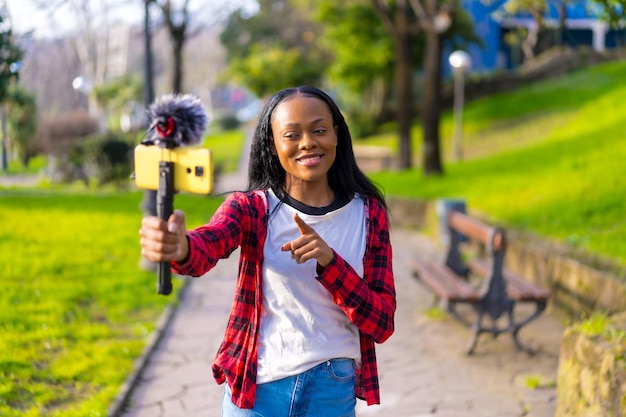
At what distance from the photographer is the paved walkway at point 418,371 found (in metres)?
5.52

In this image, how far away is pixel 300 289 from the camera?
2.54 metres

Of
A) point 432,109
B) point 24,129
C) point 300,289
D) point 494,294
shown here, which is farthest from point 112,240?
point 24,129

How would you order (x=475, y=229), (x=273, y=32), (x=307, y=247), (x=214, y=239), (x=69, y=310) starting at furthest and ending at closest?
(x=273, y=32)
(x=475, y=229)
(x=69, y=310)
(x=214, y=239)
(x=307, y=247)

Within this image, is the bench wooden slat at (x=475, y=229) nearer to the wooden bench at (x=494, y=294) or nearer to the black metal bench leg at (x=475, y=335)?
the wooden bench at (x=494, y=294)

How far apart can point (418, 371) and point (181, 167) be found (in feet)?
14.6

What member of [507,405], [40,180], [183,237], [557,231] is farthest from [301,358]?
[40,180]

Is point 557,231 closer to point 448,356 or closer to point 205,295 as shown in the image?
point 448,356

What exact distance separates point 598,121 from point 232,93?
81322 mm

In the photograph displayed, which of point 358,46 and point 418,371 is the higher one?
point 358,46

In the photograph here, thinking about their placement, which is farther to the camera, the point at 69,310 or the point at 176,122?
the point at 69,310

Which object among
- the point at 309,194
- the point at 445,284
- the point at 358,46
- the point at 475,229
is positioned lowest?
the point at 445,284

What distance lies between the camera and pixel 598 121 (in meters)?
16.8

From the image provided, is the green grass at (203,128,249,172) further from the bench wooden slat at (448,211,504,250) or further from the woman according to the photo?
the woman

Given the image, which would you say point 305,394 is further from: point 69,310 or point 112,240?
point 112,240
